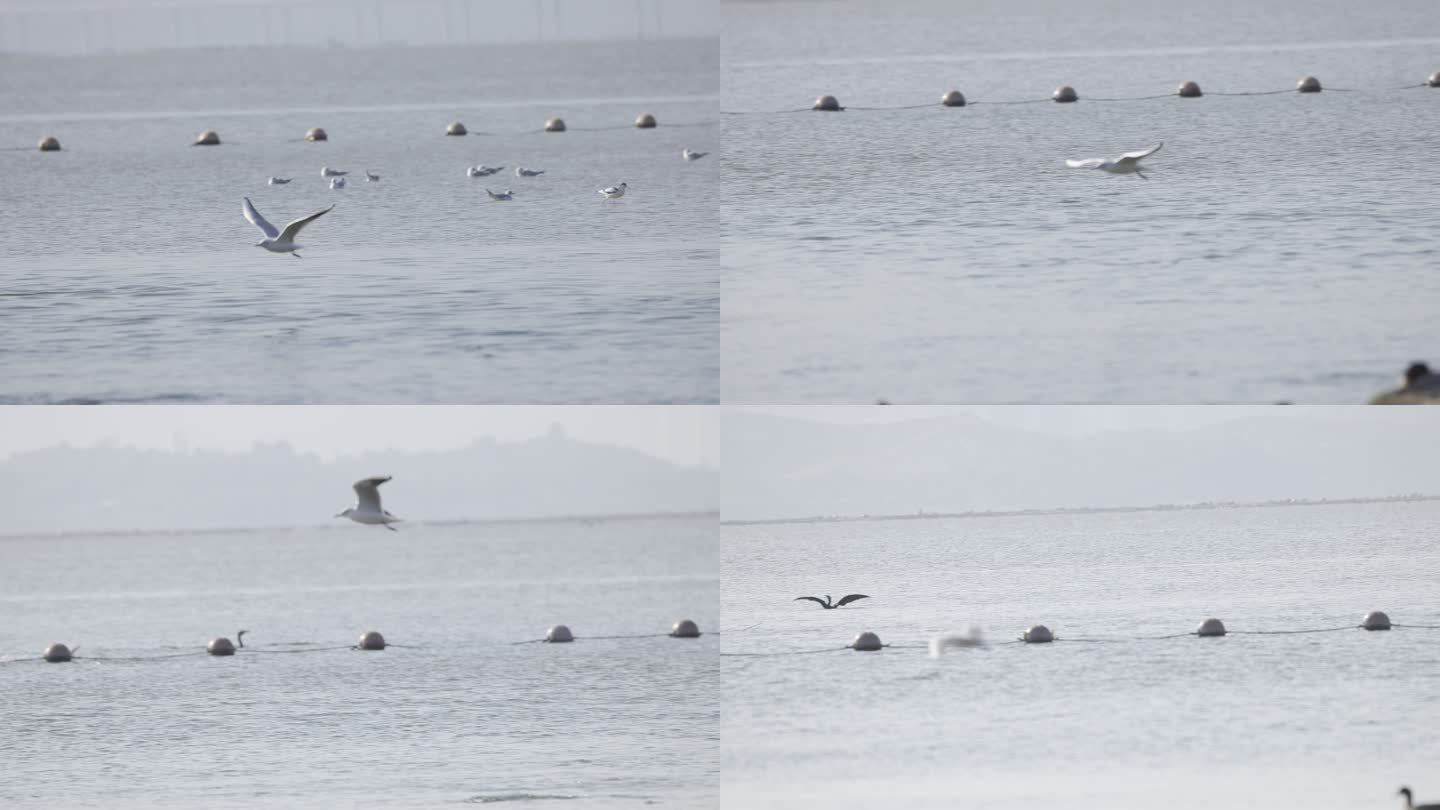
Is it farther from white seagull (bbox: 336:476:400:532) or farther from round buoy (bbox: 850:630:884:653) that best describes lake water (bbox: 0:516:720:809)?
white seagull (bbox: 336:476:400:532)

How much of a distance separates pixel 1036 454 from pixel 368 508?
1170cm

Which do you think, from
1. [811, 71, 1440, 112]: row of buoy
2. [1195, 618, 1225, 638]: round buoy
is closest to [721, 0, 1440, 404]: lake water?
[811, 71, 1440, 112]: row of buoy

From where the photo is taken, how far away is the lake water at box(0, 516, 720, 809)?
1346 centimetres

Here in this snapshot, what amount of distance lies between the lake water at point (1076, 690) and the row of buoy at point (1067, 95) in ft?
17.1

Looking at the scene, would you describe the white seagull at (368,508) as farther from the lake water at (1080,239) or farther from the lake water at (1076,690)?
the lake water at (1076,690)

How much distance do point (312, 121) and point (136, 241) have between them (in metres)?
17.6

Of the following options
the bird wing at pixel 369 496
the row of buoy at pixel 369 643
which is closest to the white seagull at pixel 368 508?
the bird wing at pixel 369 496

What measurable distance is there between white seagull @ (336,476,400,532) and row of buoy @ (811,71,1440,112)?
13399 mm

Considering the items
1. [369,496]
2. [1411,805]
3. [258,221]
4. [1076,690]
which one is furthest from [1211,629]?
[369,496]

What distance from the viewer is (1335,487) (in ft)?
79.5

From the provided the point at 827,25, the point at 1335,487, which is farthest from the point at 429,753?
the point at 827,25

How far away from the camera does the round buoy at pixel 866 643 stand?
52.3ft

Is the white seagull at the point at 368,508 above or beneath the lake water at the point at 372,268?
beneath

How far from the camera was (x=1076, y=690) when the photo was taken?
1609 centimetres
